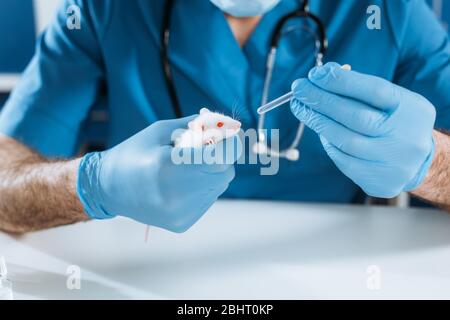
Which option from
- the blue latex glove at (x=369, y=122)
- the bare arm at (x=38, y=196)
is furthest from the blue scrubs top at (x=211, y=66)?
the blue latex glove at (x=369, y=122)

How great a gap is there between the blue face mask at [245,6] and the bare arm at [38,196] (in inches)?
12.5

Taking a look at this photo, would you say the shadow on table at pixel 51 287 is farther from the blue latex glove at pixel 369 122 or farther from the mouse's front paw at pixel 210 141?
the blue latex glove at pixel 369 122

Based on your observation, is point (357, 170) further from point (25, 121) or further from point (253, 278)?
point (25, 121)

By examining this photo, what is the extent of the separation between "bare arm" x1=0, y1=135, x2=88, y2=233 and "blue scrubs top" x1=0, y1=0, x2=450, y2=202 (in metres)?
0.11

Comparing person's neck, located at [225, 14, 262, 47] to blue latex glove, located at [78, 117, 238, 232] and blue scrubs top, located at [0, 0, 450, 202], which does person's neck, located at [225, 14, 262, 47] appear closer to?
blue scrubs top, located at [0, 0, 450, 202]

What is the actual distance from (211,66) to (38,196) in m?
0.34

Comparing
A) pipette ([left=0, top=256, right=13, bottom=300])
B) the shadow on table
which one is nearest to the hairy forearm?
the shadow on table

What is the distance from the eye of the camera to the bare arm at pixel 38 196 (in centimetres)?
76

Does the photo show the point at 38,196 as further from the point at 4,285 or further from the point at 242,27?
the point at 242,27

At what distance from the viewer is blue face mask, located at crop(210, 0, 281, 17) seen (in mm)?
807

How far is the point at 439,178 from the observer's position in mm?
759

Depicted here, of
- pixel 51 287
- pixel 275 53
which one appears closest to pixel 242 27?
pixel 275 53

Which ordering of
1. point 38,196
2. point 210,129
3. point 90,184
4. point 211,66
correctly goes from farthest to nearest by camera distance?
point 211,66 < point 38,196 < point 90,184 < point 210,129

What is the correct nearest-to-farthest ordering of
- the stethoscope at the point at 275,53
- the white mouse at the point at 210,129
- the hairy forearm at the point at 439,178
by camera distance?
the white mouse at the point at 210,129 < the hairy forearm at the point at 439,178 < the stethoscope at the point at 275,53
